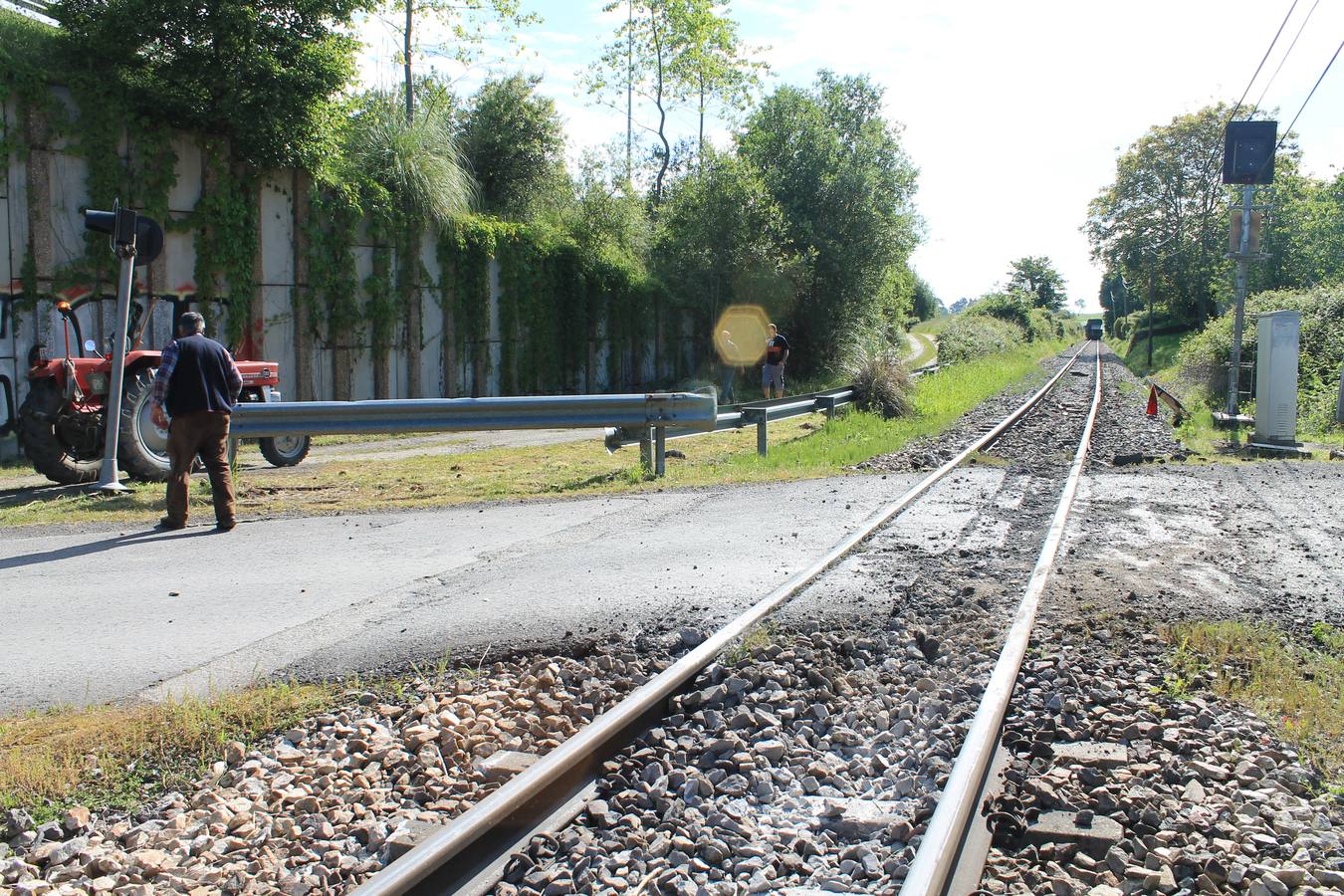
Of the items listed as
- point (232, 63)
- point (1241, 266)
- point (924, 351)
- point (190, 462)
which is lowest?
point (190, 462)

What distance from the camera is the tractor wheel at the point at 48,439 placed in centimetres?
1068

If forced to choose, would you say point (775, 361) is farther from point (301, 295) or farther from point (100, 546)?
point (100, 546)

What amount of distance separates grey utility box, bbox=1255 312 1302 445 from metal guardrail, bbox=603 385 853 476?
6.34 m

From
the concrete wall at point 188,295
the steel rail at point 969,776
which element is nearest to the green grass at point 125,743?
the steel rail at point 969,776

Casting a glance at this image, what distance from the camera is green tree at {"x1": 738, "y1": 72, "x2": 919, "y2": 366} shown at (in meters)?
32.9

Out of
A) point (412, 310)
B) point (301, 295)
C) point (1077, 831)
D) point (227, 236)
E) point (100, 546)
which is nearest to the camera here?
point (1077, 831)

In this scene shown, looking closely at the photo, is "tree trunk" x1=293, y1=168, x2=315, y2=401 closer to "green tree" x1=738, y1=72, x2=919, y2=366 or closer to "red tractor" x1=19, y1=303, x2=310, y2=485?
"red tractor" x1=19, y1=303, x2=310, y2=485

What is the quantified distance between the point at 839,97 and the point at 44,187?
93.2 feet

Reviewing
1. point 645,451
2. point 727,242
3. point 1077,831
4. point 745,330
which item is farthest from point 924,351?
point 1077,831

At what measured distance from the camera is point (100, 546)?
27.0ft

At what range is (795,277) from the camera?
31.6m

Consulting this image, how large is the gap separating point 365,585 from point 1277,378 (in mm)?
12871

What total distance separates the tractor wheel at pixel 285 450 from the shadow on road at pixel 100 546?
4.08m

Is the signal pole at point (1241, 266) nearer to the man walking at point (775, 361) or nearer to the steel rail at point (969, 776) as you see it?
the man walking at point (775, 361)
